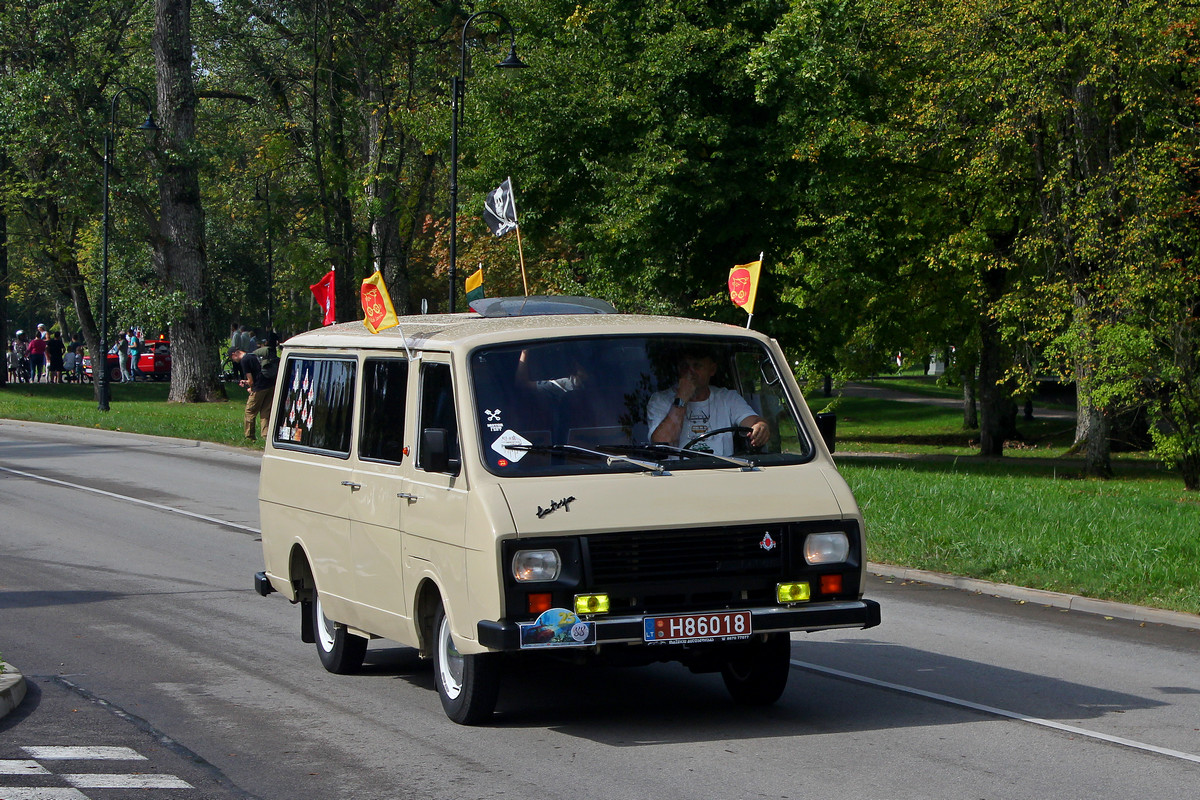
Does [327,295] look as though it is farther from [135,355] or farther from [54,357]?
[135,355]

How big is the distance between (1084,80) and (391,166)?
26400mm

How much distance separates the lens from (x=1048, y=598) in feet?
39.8

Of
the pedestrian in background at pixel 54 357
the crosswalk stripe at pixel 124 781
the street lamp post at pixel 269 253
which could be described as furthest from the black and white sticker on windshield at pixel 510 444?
the pedestrian in background at pixel 54 357

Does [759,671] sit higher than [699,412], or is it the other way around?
[699,412]

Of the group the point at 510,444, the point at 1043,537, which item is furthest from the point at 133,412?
the point at 510,444

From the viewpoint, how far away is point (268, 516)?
9.70 m

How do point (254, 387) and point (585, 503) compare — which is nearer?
point (585, 503)

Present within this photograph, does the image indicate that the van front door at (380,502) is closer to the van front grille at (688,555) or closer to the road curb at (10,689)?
the van front grille at (688,555)

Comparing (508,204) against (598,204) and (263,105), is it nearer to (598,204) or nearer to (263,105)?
(598,204)

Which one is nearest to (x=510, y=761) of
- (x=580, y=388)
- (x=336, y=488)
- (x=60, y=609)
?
(x=580, y=388)

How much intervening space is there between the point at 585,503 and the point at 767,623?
1025mm

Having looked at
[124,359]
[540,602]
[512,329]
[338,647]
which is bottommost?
[338,647]

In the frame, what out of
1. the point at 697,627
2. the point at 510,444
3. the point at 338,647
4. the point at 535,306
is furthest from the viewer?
the point at 535,306

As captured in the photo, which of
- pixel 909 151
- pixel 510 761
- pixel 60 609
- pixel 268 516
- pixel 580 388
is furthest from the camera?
pixel 909 151
